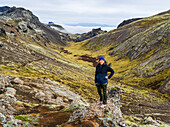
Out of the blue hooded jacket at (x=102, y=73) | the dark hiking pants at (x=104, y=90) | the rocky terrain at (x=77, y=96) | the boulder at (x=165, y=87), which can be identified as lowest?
the boulder at (x=165, y=87)

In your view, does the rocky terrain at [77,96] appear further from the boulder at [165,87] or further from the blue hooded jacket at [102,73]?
the blue hooded jacket at [102,73]

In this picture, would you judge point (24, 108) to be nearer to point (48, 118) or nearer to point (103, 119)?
point (48, 118)

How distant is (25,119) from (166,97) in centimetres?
5552

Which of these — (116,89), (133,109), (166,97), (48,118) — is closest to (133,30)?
(166,97)

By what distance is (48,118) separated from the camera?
12562 millimetres

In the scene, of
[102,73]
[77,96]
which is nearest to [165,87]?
[77,96]

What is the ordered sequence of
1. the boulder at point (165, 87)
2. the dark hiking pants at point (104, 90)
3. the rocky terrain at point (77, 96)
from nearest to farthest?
1. the rocky terrain at point (77, 96)
2. the dark hiking pants at point (104, 90)
3. the boulder at point (165, 87)

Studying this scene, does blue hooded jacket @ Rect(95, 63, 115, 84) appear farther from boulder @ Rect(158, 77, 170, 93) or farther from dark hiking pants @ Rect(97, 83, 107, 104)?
boulder @ Rect(158, 77, 170, 93)

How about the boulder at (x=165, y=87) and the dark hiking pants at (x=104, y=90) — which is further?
the boulder at (x=165, y=87)

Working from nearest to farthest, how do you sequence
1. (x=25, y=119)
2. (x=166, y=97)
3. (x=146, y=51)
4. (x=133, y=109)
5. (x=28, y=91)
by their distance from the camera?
(x=25, y=119), (x=28, y=91), (x=133, y=109), (x=166, y=97), (x=146, y=51)

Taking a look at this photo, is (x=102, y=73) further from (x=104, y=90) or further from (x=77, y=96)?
(x=77, y=96)

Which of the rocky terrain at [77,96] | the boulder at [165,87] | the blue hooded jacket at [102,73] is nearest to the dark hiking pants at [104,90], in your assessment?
the blue hooded jacket at [102,73]

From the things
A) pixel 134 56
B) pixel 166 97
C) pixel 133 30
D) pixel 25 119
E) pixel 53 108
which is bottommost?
pixel 166 97

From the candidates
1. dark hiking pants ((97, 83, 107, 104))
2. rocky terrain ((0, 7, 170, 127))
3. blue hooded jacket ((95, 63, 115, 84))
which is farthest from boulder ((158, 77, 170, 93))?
blue hooded jacket ((95, 63, 115, 84))
